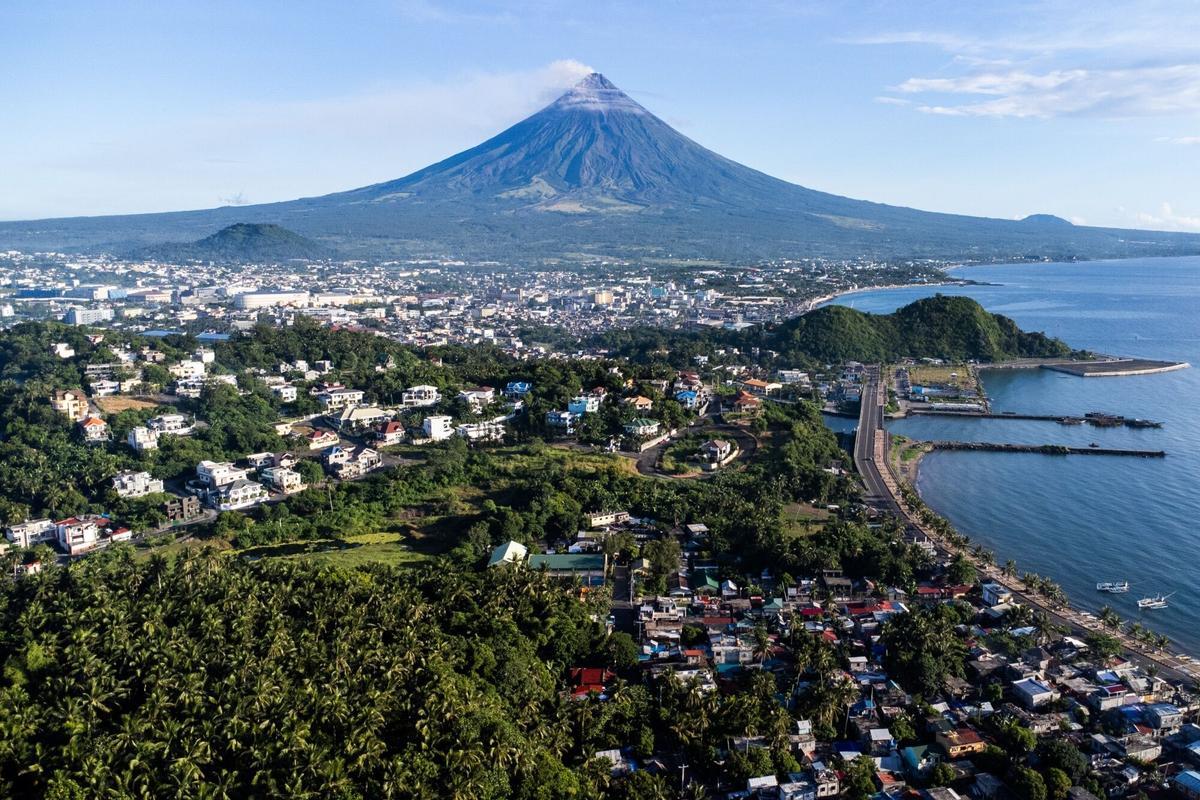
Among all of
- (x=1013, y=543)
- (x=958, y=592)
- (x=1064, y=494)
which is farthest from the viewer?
(x=1064, y=494)

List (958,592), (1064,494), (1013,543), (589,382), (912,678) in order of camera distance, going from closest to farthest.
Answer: (912,678), (958,592), (1013,543), (1064,494), (589,382)

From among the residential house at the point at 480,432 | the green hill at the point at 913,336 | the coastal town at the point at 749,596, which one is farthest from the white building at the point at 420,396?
the green hill at the point at 913,336

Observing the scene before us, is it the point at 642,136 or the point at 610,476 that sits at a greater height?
the point at 642,136

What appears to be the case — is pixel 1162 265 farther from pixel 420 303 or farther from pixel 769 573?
pixel 769 573

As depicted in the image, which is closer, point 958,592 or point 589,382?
point 958,592

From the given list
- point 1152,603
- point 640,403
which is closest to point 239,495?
point 640,403

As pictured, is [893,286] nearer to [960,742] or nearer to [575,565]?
[575,565]

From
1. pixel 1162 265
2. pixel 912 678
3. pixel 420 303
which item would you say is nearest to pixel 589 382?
pixel 912 678

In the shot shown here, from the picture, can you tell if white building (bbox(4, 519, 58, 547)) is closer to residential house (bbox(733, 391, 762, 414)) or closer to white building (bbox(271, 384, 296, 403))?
white building (bbox(271, 384, 296, 403))
